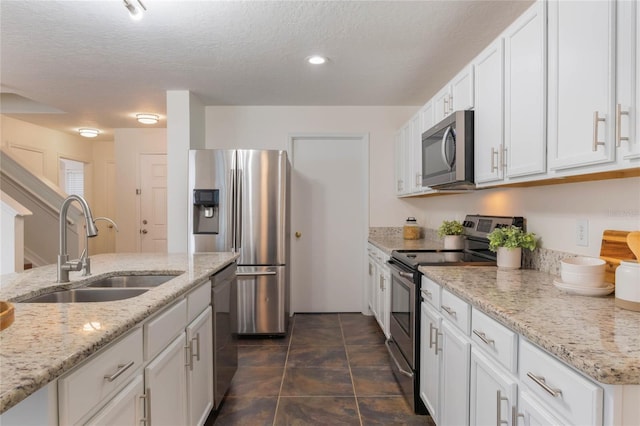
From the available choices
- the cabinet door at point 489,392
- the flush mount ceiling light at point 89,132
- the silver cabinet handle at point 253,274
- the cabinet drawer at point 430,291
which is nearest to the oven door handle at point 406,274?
the cabinet drawer at point 430,291

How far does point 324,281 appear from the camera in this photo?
164 inches

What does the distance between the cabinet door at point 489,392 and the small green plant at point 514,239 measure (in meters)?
0.75

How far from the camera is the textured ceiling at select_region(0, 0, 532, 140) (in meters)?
2.10

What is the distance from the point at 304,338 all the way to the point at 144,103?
123 inches

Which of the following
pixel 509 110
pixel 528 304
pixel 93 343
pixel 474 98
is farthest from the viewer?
pixel 474 98

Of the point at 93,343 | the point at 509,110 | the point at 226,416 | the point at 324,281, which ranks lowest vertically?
the point at 226,416

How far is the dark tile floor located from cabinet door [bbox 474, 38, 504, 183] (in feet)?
4.92

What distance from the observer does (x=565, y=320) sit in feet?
3.46

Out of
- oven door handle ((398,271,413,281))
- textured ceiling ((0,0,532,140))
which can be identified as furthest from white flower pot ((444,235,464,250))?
textured ceiling ((0,0,532,140))

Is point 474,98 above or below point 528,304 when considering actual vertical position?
above

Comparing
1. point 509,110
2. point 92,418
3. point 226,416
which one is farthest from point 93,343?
point 509,110

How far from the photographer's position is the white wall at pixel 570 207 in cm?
142

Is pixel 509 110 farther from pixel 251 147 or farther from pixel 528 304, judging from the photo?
pixel 251 147

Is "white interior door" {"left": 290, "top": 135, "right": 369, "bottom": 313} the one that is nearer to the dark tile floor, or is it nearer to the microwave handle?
the dark tile floor
